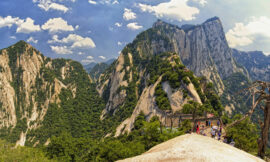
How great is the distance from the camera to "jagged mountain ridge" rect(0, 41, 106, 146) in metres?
130

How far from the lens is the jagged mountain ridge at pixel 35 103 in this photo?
12950 centimetres

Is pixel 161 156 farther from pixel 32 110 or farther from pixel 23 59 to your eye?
pixel 23 59

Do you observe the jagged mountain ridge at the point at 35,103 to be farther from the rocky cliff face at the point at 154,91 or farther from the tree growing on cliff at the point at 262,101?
the tree growing on cliff at the point at 262,101

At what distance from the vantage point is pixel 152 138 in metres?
44.8

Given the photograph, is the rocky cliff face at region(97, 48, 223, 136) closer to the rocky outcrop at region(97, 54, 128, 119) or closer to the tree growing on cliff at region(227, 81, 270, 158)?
the rocky outcrop at region(97, 54, 128, 119)

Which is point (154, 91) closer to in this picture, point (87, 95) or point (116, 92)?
point (116, 92)

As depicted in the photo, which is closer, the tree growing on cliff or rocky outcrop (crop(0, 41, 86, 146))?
the tree growing on cliff

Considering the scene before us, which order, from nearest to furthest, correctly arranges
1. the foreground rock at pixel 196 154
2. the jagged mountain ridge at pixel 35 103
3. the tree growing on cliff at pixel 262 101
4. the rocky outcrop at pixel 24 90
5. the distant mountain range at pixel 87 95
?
the foreground rock at pixel 196 154
the tree growing on cliff at pixel 262 101
the distant mountain range at pixel 87 95
the jagged mountain ridge at pixel 35 103
the rocky outcrop at pixel 24 90

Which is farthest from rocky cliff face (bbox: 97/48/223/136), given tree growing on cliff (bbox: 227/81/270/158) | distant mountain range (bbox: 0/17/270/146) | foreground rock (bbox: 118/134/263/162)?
foreground rock (bbox: 118/134/263/162)

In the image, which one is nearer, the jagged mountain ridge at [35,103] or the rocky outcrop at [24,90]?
the jagged mountain ridge at [35,103]

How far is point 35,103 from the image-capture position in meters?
157

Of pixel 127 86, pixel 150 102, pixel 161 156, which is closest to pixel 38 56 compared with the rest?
pixel 127 86

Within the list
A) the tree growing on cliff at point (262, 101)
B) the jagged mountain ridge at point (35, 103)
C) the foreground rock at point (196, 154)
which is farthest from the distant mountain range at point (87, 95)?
the foreground rock at point (196, 154)


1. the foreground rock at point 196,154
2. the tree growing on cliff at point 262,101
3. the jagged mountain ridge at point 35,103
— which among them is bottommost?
the jagged mountain ridge at point 35,103
